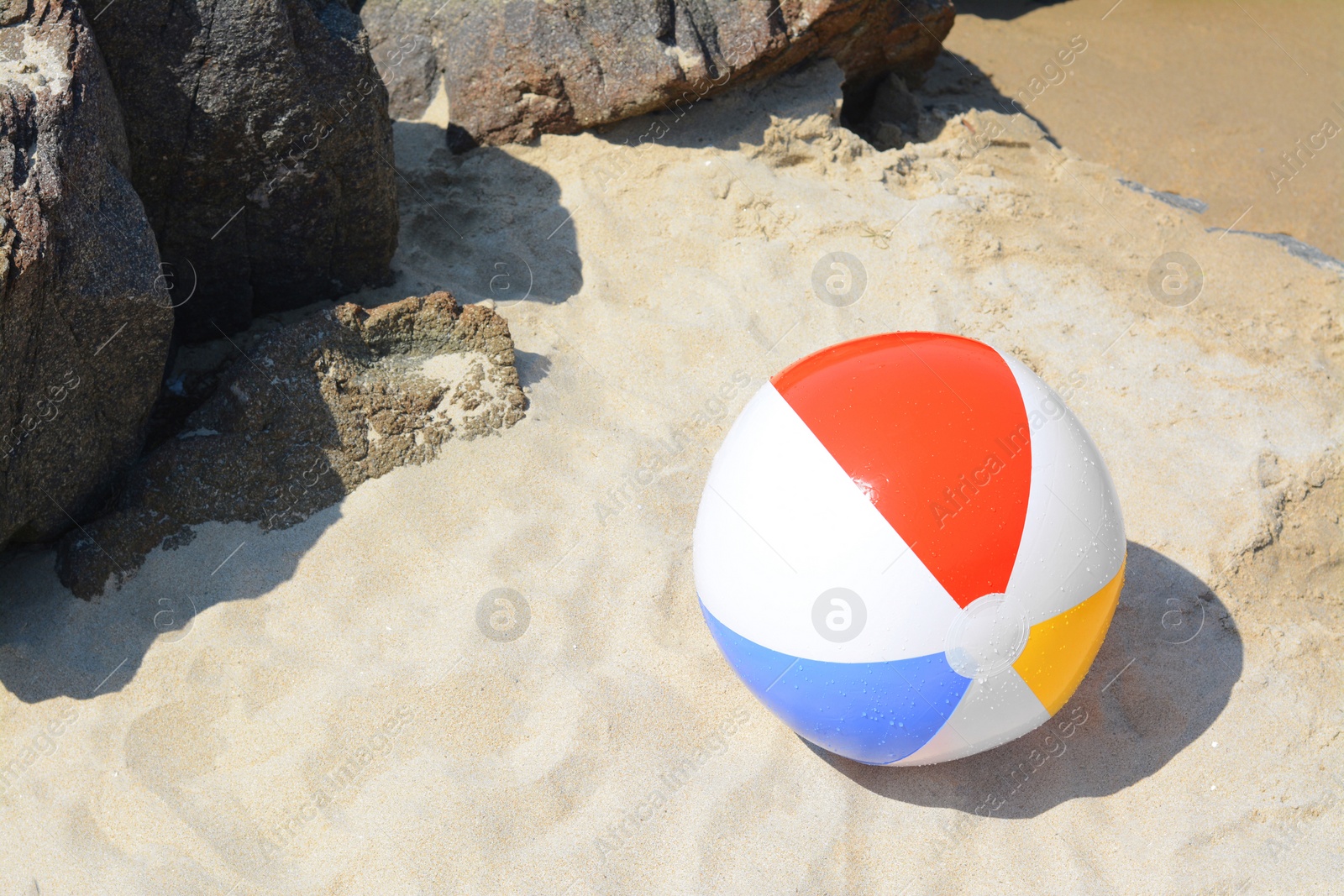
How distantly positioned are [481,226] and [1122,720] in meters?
3.50

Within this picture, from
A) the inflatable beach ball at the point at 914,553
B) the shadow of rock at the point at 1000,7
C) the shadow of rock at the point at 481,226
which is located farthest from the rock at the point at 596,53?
the inflatable beach ball at the point at 914,553

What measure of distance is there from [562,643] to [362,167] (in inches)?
86.6

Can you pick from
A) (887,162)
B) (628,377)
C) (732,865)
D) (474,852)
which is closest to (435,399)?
(628,377)

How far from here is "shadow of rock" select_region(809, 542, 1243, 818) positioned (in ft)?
10.5

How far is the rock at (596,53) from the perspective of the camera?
4992 millimetres

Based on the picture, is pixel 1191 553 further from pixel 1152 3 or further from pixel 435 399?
pixel 1152 3

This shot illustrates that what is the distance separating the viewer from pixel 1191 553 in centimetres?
379

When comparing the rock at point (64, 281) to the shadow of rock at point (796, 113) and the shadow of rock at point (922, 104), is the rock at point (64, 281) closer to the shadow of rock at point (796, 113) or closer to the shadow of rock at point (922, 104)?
the shadow of rock at point (796, 113)

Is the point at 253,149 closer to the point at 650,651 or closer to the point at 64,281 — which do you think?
the point at 64,281

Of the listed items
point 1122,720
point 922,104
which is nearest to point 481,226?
point 922,104

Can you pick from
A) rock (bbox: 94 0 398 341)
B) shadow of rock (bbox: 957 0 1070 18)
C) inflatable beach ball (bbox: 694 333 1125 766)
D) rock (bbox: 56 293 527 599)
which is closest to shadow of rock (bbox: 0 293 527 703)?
rock (bbox: 56 293 527 599)

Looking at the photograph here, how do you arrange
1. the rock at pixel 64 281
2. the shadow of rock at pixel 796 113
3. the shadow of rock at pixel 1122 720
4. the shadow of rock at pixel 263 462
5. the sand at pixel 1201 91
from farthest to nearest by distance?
the sand at pixel 1201 91, the shadow of rock at pixel 796 113, the shadow of rock at pixel 263 462, the shadow of rock at pixel 1122 720, the rock at pixel 64 281

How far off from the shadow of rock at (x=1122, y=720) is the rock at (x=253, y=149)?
2.94 metres

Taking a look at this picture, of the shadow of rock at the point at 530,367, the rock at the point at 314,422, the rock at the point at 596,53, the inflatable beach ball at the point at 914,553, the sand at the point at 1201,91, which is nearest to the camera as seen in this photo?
the inflatable beach ball at the point at 914,553
